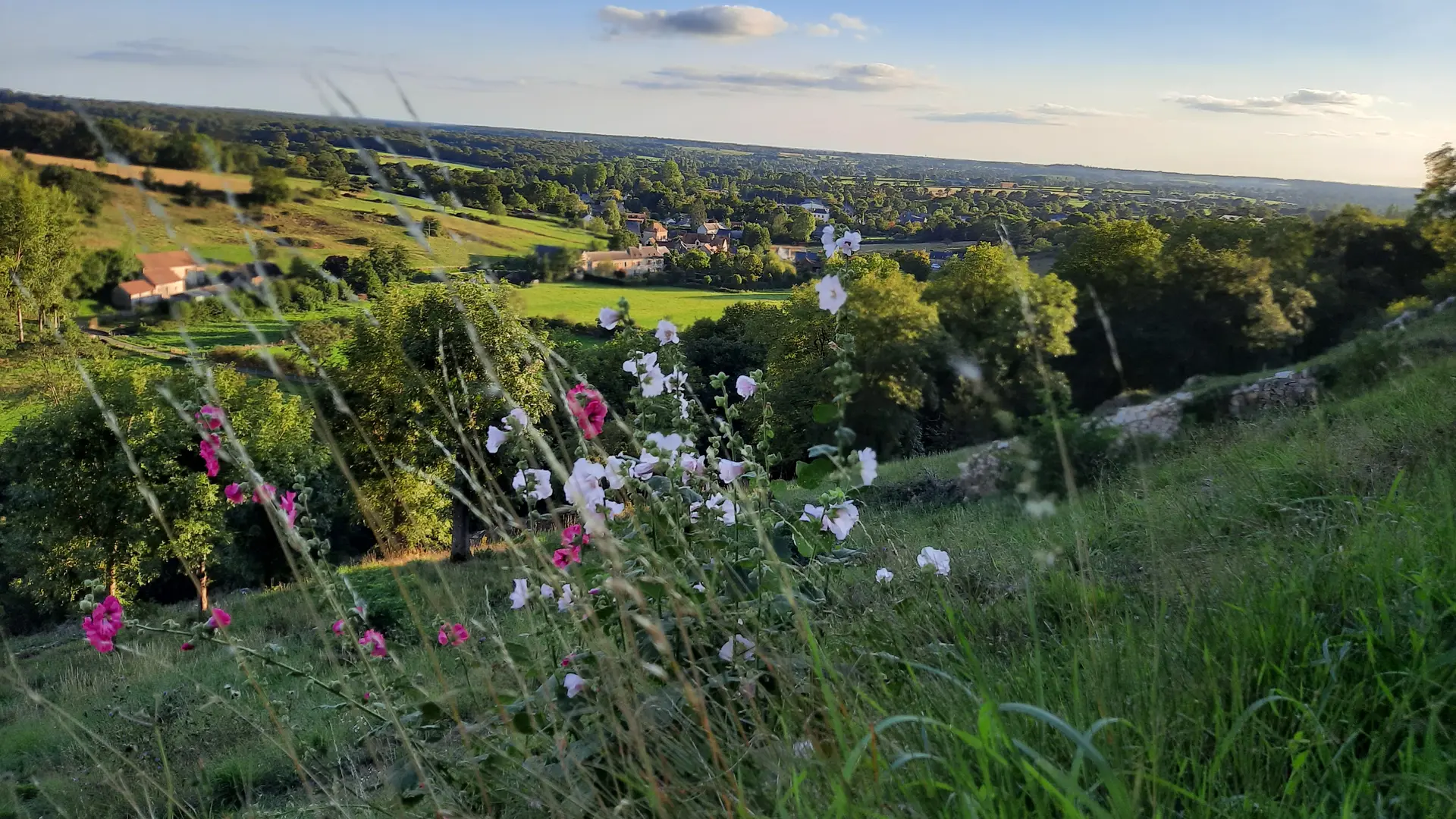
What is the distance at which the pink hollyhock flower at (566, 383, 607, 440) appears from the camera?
2.36m

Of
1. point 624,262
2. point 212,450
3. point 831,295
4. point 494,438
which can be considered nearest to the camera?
point 831,295

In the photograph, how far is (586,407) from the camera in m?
2.38

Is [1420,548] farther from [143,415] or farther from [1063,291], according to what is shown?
[1063,291]

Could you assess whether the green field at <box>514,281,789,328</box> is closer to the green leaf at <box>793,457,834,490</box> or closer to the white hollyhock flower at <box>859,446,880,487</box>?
the green leaf at <box>793,457,834,490</box>

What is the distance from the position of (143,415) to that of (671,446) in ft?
81.0

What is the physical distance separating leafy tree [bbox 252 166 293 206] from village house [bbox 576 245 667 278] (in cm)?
161

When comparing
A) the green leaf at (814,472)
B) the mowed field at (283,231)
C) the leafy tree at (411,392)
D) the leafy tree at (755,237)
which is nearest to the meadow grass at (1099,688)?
the green leaf at (814,472)

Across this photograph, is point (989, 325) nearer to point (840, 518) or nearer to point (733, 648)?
point (840, 518)

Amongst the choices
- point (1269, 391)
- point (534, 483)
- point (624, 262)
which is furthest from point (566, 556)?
point (1269, 391)

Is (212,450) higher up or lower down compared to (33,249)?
higher up

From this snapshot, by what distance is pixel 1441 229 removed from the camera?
82.3ft

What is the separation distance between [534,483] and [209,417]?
3.61 feet

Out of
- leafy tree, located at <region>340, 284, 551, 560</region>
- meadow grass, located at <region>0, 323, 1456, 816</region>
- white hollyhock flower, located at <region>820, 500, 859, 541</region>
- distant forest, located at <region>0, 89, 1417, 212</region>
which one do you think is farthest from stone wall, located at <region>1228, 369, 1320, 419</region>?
white hollyhock flower, located at <region>820, 500, 859, 541</region>

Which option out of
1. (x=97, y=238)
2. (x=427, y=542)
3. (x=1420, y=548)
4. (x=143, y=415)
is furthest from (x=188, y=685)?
(x=427, y=542)
